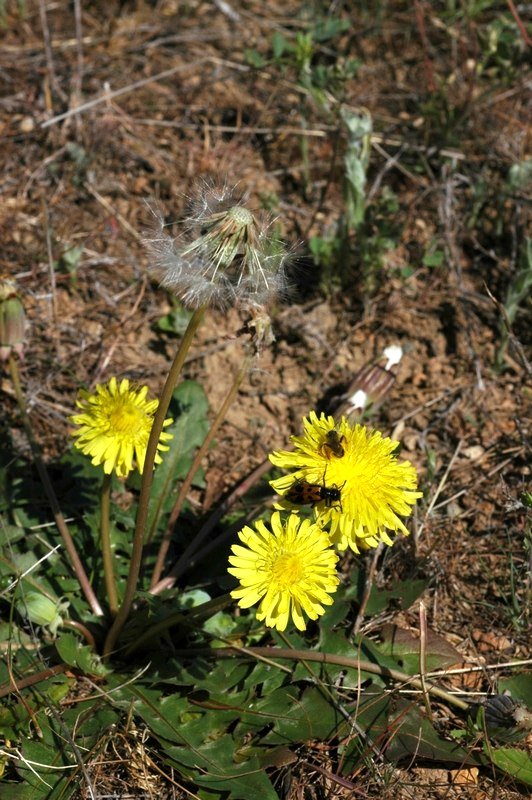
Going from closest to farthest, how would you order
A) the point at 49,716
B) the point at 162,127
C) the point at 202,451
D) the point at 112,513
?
the point at 49,716 → the point at 202,451 → the point at 112,513 → the point at 162,127

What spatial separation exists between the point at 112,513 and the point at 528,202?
7.66 feet

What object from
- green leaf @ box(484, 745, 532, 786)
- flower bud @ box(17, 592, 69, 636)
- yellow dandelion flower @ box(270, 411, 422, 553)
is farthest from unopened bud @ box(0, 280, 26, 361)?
green leaf @ box(484, 745, 532, 786)

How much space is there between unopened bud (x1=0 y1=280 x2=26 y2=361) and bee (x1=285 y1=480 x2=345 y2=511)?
109cm

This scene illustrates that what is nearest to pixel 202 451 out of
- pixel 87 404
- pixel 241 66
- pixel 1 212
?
pixel 87 404

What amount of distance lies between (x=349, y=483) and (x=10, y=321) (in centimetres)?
119

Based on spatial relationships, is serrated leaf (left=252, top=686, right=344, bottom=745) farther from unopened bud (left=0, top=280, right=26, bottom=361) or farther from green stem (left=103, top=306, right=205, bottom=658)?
unopened bud (left=0, top=280, right=26, bottom=361)

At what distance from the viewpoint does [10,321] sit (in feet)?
7.97

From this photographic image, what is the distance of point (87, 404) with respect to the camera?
7.64 feet

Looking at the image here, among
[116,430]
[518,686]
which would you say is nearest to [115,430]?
[116,430]

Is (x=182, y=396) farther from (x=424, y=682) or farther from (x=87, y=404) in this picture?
(x=424, y=682)

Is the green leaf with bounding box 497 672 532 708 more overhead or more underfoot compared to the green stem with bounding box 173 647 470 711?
more underfoot

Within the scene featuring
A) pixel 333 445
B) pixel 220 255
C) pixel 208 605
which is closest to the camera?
pixel 220 255

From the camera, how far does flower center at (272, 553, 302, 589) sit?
6.12 feet

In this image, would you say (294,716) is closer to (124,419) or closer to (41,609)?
(41,609)
